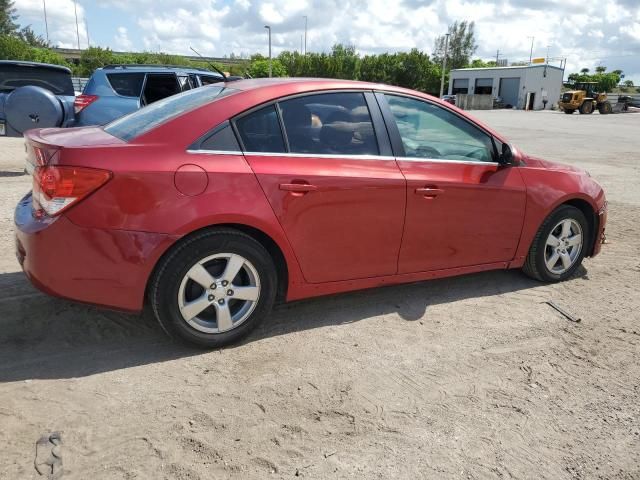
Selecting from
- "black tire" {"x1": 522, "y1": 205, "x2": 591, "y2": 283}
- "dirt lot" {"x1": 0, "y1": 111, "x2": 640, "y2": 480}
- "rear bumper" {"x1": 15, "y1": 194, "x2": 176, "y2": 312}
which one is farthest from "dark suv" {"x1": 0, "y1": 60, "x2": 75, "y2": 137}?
"black tire" {"x1": 522, "y1": 205, "x2": 591, "y2": 283}

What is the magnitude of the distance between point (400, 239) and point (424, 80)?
82975 millimetres

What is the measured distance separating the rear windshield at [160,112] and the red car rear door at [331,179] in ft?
1.33

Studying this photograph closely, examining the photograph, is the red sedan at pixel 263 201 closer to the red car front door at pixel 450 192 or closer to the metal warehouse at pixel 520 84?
the red car front door at pixel 450 192

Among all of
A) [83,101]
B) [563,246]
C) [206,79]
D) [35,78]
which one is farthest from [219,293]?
[35,78]

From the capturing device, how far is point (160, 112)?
3.51 m

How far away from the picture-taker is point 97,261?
9.53ft

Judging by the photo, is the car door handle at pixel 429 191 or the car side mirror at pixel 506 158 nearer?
the car door handle at pixel 429 191

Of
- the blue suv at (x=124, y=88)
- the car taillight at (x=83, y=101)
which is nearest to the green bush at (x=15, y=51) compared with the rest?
the blue suv at (x=124, y=88)

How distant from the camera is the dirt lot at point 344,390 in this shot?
2398mm

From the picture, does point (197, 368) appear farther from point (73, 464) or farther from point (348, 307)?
point (348, 307)

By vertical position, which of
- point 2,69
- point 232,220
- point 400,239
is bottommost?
point 400,239

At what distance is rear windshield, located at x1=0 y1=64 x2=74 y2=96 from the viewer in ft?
30.1

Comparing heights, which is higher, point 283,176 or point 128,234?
point 283,176

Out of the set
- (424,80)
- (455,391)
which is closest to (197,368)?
(455,391)
